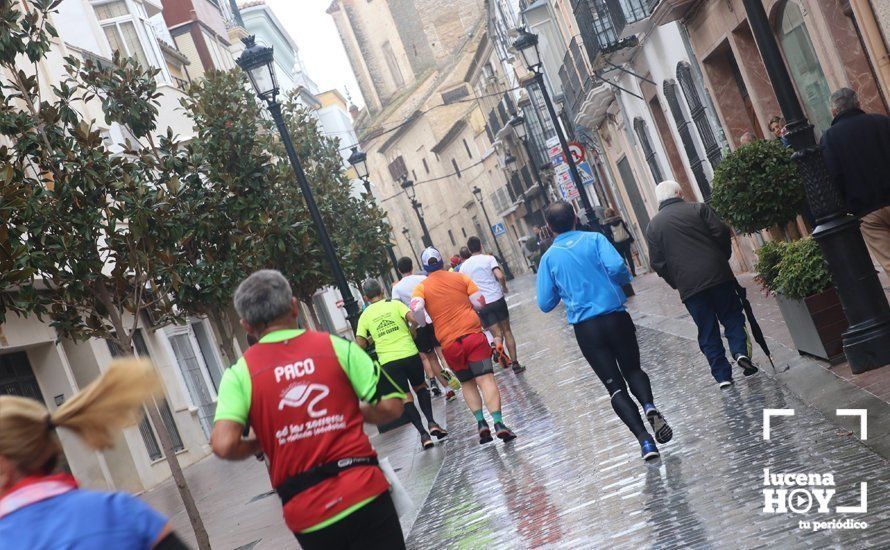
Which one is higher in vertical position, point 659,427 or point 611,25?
point 611,25

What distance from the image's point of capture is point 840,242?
8.21m

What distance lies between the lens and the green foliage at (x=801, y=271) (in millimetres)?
8867

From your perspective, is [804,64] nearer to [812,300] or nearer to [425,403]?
[425,403]

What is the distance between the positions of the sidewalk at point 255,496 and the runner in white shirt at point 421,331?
480mm

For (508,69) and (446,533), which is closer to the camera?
(446,533)

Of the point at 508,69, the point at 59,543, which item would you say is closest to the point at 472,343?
the point at 59,543

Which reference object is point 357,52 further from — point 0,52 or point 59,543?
point 59,543

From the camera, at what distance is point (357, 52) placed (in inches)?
3878

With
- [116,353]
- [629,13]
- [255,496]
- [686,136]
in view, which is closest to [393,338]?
[255,496]

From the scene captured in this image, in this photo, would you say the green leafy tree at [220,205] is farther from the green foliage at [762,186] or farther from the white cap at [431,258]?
the green foliage at [762,186]

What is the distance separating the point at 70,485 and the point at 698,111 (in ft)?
63.2

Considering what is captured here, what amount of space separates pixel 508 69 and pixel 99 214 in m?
49.7

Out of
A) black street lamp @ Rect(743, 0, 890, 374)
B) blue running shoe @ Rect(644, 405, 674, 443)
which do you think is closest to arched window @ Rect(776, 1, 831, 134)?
black street lamp @ Rect(743, 0, 890, 374)

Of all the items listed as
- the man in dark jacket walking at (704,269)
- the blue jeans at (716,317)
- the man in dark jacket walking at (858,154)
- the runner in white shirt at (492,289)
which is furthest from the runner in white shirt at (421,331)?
the man in dark jacket walking at (858,154)
